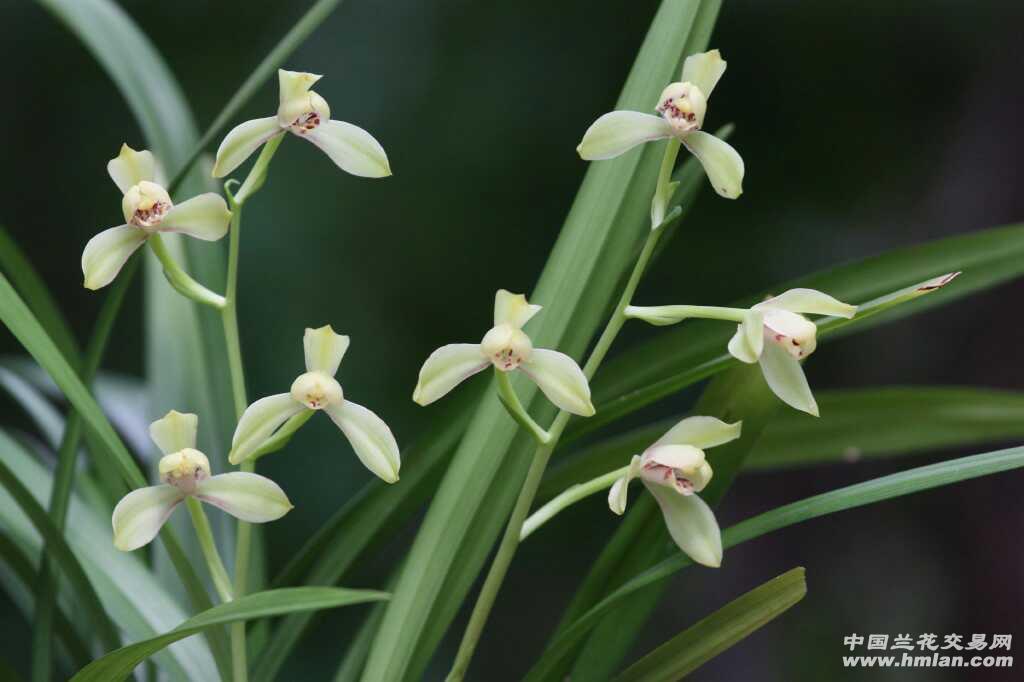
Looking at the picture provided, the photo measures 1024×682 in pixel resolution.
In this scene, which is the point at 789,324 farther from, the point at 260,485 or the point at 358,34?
the point at 358,34

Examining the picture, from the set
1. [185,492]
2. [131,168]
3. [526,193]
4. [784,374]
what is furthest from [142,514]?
[526,193]

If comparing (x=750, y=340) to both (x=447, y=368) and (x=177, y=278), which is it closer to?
(x=447, y=368)

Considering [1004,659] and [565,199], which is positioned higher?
[565,199]

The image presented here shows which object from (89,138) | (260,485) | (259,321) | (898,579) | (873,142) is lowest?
(260,485)

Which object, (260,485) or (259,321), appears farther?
(259,321)

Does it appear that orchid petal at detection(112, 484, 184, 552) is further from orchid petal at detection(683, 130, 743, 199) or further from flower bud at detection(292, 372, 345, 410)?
orchid petal at detection(683, 130, 743, 199)

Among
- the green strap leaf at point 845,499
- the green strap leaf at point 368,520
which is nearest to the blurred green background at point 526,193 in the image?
the green strap leaf at point 368,520

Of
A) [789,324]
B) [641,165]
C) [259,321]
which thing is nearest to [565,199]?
[259,321]

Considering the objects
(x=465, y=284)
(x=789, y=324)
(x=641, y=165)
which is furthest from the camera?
(x=465, y=284)
